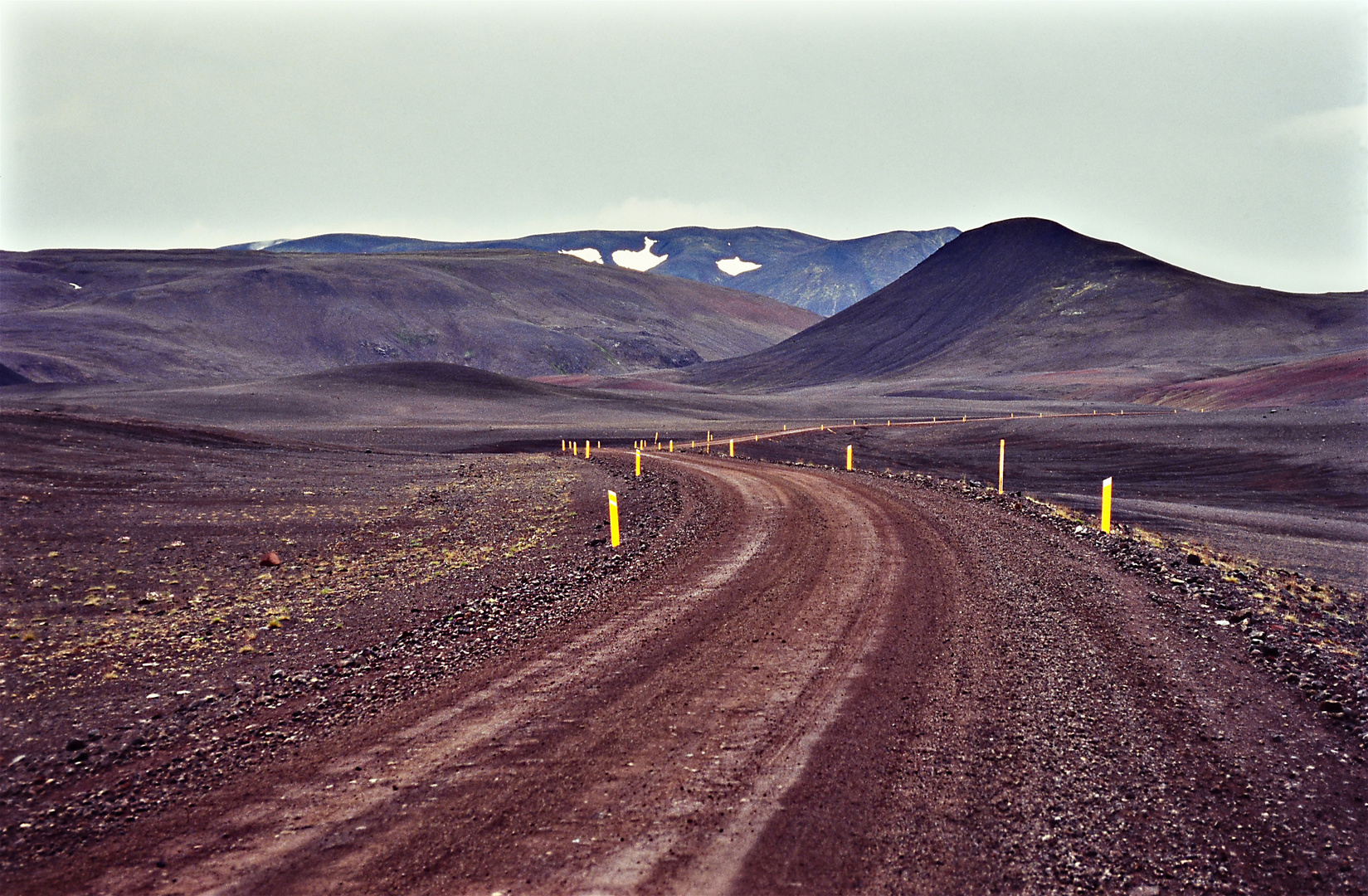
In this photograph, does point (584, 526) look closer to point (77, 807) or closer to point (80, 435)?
point (77, 807)

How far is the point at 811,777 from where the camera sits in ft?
21.3

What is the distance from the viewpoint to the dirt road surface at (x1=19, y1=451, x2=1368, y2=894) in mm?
5422

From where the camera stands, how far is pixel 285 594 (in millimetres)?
13352

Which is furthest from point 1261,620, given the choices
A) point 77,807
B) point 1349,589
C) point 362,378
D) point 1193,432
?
point 362,378

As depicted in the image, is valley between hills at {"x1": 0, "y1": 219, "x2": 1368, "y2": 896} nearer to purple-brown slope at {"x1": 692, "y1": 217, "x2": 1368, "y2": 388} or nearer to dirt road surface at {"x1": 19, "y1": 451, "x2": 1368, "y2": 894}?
dirt road surface at {"x1": 19, "y1": 451, "x2": 1368, "y2": 894}

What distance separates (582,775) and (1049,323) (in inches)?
5768

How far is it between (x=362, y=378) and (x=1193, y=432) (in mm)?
70588

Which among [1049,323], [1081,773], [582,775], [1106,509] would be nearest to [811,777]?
[582,775]

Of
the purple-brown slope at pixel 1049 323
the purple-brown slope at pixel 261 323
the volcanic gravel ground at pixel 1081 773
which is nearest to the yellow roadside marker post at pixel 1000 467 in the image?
the volcanic gravel ground at pixel 1081 773

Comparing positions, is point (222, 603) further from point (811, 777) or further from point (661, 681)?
point (811, 777)

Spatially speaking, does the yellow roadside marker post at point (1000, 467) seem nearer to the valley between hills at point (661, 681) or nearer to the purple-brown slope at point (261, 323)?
the valley between hills at point (661, 681)

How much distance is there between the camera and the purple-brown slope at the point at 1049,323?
4779 inches

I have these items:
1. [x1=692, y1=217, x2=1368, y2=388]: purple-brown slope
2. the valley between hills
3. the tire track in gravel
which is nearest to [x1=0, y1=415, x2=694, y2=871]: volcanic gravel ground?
the valley between hills

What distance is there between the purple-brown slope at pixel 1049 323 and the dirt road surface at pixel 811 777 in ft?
323
